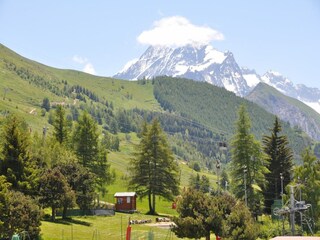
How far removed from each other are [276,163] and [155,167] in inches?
706

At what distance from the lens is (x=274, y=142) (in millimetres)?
74938

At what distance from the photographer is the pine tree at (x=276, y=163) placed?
7238 centimetres

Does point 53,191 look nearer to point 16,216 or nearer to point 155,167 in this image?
point 16,216

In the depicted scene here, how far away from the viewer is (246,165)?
6850cm

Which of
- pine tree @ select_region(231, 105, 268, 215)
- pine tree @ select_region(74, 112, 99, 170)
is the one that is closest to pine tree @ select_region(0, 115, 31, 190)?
pine tree @ select_region(74, 112, 99, 170)

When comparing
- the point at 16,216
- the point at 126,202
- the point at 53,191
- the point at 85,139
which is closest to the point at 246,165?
the point at 126,202

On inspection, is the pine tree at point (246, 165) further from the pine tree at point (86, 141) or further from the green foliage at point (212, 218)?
the pine tree at point (86, 141)

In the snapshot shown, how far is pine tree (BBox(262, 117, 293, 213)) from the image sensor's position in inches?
2849

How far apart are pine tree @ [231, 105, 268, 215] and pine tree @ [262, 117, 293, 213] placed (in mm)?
2722

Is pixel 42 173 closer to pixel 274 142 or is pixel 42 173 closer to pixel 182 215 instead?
pixel 182 215

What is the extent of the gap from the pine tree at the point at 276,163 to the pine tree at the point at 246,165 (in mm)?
2722

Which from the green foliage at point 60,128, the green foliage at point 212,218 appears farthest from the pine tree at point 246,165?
the green foliage at point 60,128

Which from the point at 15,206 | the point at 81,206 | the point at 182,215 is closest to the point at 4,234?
the point at 15,206

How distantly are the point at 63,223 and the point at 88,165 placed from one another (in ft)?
79.8
